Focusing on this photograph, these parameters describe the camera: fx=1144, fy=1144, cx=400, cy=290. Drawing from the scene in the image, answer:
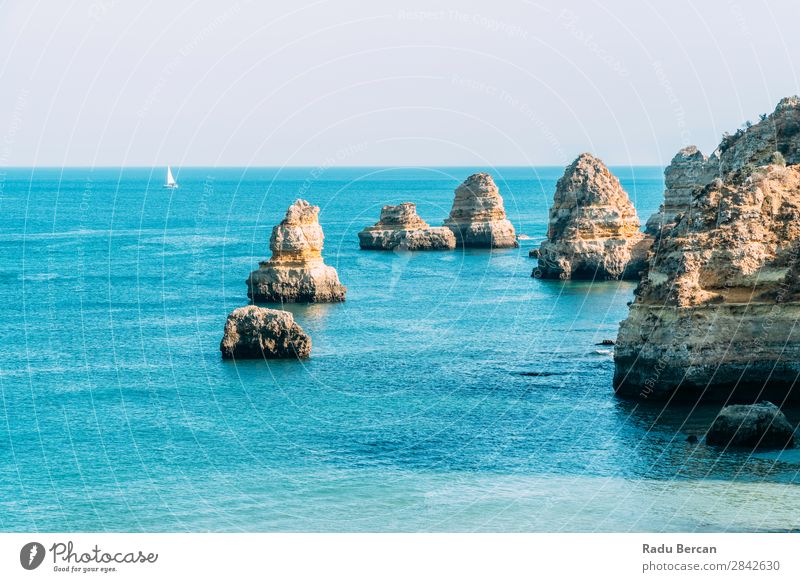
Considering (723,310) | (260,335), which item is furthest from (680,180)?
(723,310)

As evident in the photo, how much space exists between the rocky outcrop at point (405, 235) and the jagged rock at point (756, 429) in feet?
360

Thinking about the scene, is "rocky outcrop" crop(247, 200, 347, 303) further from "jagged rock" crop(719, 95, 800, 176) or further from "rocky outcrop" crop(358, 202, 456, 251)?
"rocky outcrop" crop(358, 202, 456, 251)

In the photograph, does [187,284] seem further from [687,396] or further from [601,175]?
[687,396]

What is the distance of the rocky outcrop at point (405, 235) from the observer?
532ft

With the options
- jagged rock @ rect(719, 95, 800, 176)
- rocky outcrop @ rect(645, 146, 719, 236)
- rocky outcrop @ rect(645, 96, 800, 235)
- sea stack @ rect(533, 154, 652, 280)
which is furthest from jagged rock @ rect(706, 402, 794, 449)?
rocky outcrop @ rect(645, 146, 719, 236)

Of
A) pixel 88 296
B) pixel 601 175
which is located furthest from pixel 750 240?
pixel 88 296

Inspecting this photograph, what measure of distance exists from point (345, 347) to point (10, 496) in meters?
35.3

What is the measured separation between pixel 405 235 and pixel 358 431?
104300mm

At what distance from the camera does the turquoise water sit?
1833 inches

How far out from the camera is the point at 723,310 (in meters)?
58.6
